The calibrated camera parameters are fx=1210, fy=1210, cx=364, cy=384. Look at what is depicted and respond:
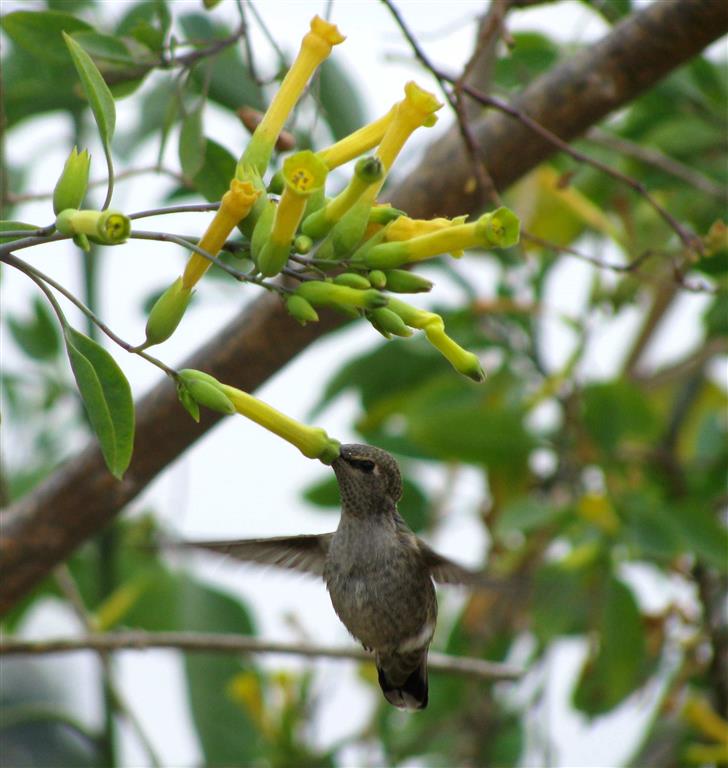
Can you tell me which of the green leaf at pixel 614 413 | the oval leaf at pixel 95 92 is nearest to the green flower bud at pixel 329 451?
the oval leaf at pixel 95 92

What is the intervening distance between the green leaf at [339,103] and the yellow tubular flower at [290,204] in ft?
5.33

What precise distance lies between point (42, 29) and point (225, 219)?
0.81 meters

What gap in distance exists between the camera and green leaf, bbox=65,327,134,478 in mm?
1436

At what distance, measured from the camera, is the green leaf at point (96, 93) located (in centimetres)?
142

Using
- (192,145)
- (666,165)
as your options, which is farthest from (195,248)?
(666,165)

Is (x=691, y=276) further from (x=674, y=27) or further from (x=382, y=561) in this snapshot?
(x=382, y=561)

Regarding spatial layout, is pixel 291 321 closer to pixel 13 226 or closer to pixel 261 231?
pixel 261 231

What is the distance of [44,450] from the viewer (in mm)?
4426

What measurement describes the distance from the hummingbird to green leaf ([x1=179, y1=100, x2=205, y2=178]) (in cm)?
53

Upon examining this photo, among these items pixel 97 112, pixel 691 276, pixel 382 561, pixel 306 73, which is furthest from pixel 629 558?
pixel 97 112

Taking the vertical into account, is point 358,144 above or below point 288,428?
above

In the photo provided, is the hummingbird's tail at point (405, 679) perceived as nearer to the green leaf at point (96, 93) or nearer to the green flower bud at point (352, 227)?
the green flower bud at point (352, 227)

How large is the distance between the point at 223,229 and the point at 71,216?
21 centimetres

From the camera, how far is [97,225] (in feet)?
4.33
